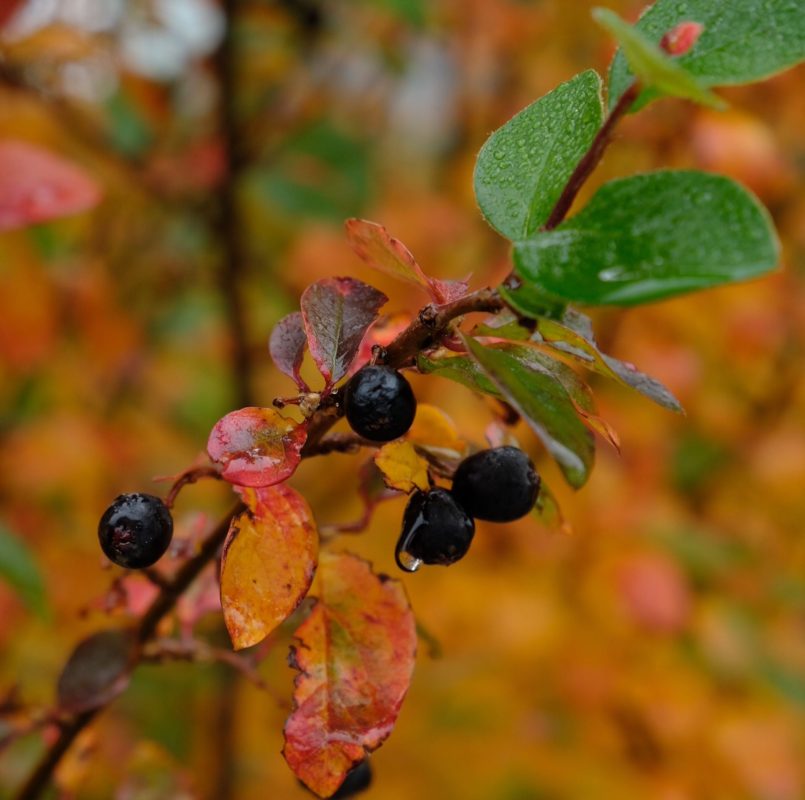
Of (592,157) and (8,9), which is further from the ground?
(8,9)

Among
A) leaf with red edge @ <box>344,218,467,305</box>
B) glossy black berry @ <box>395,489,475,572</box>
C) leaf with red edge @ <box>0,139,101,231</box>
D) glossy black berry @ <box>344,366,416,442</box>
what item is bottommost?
glossy black berry @ <box>395,489,475,572</box>

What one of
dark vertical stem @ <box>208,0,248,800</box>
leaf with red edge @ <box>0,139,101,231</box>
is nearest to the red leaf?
leaf with red edge @ <box>0,139,101,231</box>

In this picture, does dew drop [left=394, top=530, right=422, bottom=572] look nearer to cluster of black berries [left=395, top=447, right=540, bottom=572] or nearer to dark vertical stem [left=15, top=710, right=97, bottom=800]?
cluster of black berries [left=395, top=447, right=540, bottom=572]

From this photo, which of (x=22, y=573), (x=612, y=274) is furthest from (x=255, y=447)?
(x=22, y=573)

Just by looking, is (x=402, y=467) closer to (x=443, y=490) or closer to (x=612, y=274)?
(x=443, y=490)

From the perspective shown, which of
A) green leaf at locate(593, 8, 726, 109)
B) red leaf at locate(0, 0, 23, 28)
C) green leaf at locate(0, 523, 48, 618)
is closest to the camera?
green leaf at locate(593, 8, 726, 109)

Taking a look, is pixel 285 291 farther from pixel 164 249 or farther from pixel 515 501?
pixel 515 501

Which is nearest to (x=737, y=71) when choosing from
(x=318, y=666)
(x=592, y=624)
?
(x=318, y=666)
